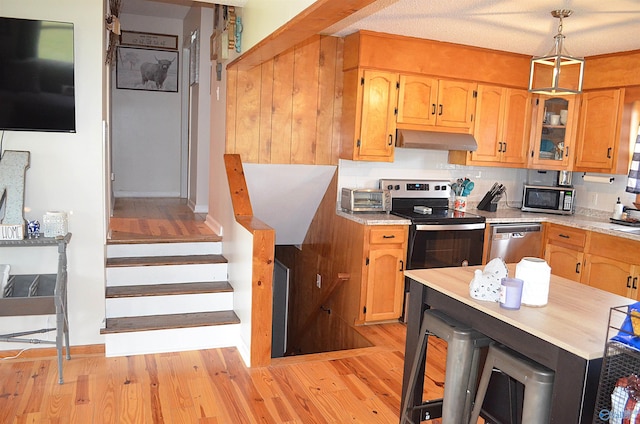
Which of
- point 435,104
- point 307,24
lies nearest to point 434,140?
point 435,104

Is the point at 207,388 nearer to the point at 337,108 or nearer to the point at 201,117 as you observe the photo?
the point at 337,108

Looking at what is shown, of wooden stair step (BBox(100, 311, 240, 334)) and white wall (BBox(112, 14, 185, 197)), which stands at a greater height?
white wall (BBox(112, 14, 185, 197))

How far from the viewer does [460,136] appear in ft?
15.4

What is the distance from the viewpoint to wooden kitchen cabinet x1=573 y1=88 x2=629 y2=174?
464cm

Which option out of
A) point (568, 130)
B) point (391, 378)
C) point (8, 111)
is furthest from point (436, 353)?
point (8, 111)

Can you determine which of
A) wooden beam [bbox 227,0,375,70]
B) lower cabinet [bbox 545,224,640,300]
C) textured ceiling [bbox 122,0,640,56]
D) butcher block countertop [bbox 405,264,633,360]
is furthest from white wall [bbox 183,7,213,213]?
butcher block countertop [bbox 405,264,633,360]

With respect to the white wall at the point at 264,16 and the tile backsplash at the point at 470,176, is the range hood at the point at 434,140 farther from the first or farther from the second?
the white wall at the point at 264,16

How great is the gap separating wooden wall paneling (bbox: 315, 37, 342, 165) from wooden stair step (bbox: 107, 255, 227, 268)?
1223 mm

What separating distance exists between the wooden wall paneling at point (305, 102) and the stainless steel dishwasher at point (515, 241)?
1.79 metres

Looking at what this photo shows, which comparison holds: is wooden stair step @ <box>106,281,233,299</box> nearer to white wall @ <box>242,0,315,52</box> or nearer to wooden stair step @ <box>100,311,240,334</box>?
wooden stair step @ <box>100,311,240,334</box>

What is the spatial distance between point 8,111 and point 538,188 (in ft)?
14.9

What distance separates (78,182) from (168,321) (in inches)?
46.3

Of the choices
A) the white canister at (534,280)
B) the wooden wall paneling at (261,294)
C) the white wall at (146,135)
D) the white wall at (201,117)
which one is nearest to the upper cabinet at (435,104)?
the wooden wall paneling at (261,294)

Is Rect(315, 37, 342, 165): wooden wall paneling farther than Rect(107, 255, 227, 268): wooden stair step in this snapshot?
Yes
